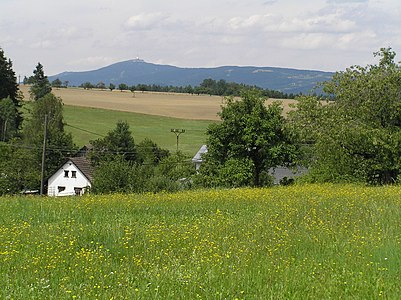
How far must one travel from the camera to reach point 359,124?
28.6 m

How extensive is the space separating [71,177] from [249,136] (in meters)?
39.8

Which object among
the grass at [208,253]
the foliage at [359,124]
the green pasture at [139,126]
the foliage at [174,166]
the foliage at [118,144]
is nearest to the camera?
the grass at [208,253]

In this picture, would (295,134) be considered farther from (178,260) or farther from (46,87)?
(46,87)

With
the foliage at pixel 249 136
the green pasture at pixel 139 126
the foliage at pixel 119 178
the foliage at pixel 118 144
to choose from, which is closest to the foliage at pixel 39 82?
the green pasture at pixel 139 126

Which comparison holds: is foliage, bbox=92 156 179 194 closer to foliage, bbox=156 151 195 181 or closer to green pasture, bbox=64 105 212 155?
foliage, bbox=156 151 195 181

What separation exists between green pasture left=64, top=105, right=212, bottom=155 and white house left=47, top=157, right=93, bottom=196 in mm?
14996

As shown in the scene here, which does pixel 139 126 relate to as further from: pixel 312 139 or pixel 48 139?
pixel 312 139

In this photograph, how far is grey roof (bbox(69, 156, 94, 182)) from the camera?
69.7 meters

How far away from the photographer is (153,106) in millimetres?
113062

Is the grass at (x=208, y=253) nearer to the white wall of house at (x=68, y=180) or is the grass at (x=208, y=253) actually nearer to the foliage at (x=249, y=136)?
the foliage at (x=249, y=136)

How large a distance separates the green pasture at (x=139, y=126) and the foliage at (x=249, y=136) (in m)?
46.2

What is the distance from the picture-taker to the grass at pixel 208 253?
6.54 m

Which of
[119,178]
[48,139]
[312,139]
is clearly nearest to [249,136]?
[312,139]

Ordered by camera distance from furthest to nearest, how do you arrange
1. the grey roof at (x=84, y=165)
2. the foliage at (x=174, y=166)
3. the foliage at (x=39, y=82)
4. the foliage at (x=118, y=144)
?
1. the foliage at (x=39, y=82)
2. the foliage at (x=118, y=144)
3. the grey roof at (x=84, y=165)
4. the foliage at (x=174, y=166)
